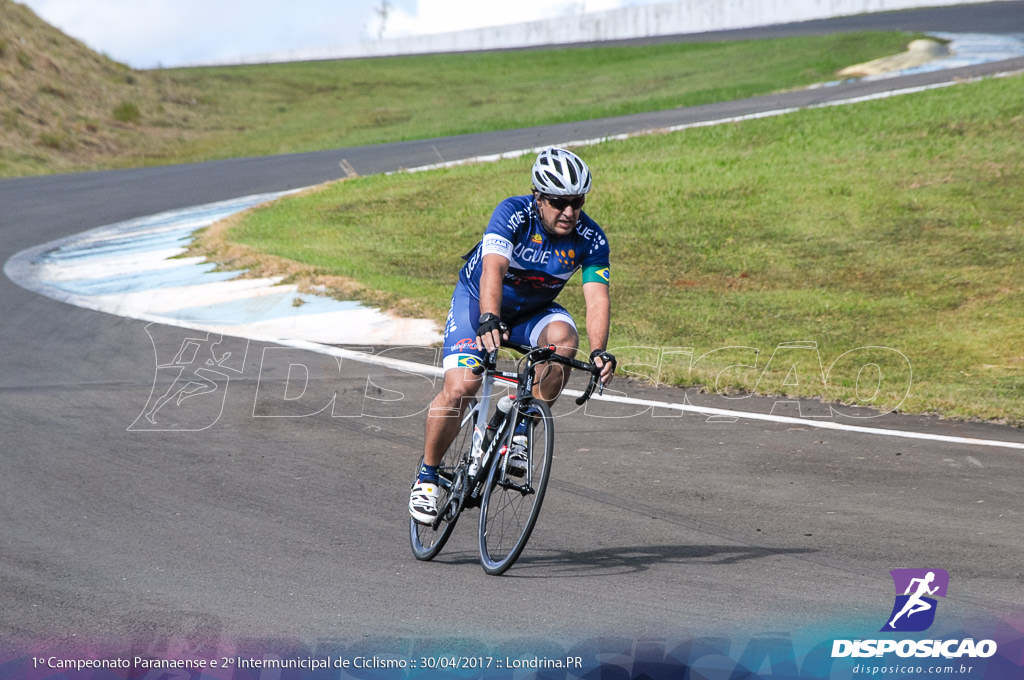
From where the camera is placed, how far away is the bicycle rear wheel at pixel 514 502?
5.31 m

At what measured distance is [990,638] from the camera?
458 cm

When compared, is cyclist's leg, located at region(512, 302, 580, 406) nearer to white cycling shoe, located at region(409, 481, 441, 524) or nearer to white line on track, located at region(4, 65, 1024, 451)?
white cycling shoe, located at region(409, 481, 441, 524)

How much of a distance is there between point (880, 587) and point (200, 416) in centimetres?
523

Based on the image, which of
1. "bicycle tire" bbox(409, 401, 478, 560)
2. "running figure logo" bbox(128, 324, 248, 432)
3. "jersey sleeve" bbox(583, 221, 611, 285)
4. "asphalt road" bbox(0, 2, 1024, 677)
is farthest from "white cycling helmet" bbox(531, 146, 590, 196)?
"running figure logo" bbox(128, 324, 248, 432)

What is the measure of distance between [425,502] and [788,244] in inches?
407

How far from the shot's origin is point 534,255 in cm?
606

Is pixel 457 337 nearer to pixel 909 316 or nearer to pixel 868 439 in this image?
pixel 868 439

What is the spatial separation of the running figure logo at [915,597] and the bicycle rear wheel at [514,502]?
5.51 ft

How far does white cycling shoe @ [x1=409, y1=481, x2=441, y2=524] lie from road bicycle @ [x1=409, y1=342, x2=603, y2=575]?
46 millimetres

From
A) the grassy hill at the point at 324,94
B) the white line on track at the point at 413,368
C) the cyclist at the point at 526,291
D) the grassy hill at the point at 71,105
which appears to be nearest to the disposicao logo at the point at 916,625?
the cyclist at the point at 526,291

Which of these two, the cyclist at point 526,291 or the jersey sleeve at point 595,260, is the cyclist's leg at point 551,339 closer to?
the cyclist at point 526,291

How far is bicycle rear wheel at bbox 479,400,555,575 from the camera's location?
531 centimetres

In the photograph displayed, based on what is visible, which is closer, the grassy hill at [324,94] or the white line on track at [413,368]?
the white line on track at [413,368]

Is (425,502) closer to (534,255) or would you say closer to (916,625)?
(534,255)
